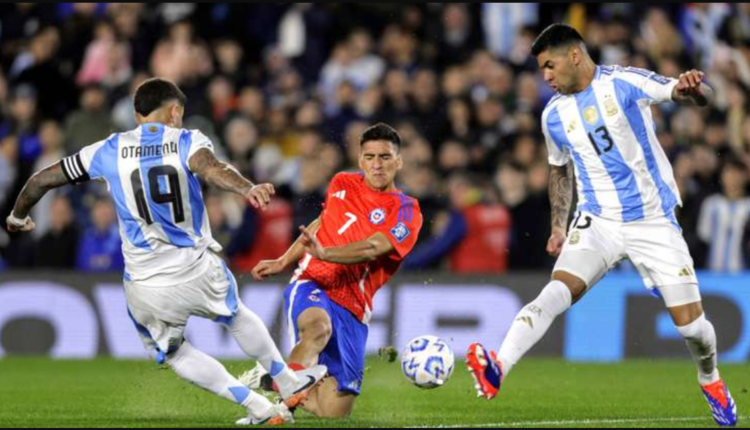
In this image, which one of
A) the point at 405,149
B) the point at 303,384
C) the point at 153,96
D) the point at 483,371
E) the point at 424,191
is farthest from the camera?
the point at 405,149

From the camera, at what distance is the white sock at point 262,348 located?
8.72 m

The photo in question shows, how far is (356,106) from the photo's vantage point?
53.6 ft

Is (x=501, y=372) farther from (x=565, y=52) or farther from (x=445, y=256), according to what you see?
(x=445, y=256)

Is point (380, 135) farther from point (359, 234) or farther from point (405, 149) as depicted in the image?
point (405, 149)

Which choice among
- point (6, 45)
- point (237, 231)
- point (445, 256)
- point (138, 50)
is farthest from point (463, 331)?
point (6, 45)

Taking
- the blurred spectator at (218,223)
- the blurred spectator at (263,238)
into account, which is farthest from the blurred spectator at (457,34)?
the blurred spectator at (218,223)

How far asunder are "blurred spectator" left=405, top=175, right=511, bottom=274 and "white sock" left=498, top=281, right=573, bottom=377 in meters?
6.42

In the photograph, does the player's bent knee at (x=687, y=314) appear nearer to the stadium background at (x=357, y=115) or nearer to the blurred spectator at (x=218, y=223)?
the stadium background at (x=357, y=115)

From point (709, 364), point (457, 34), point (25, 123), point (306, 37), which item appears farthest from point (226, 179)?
point (457, 34)

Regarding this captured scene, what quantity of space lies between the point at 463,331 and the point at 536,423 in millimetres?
5837

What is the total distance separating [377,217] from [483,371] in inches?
77.6

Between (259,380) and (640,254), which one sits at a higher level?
(640,254)

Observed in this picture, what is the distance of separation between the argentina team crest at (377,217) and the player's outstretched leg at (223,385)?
1531 mm

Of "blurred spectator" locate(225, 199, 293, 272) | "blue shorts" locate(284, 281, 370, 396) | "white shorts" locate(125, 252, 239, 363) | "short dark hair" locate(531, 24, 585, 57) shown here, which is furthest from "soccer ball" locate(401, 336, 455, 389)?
"blurred spectator" locate(225, 199, 293, 272)
